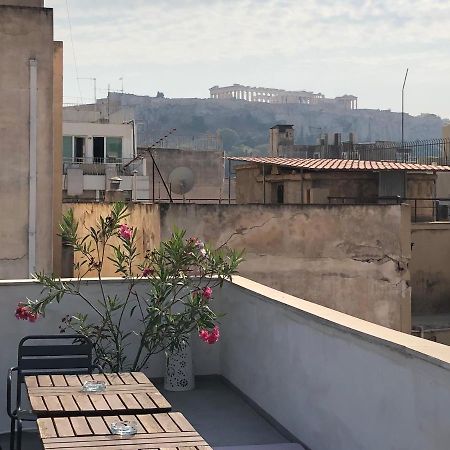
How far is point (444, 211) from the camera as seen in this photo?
101ft

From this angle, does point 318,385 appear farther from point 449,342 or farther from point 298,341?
point 449,342

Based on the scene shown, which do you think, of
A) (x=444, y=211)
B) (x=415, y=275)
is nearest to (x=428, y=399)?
(x=415, y=275)

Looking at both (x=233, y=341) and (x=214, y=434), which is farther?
(x=233, y=341)

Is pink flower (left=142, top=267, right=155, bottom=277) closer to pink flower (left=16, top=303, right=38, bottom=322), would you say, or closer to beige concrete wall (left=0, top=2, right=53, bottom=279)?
pink flower (left=16, top=303, right=38, bottom=322)

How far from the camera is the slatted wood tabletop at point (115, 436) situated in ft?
13.6

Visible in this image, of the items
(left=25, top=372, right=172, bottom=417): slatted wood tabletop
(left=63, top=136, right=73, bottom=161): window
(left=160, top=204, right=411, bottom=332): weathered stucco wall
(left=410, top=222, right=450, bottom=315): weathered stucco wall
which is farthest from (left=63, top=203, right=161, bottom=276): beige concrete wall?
(left=63, top=136, right=73, bottom=161): window

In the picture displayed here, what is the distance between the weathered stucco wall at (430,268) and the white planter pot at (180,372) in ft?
60.5

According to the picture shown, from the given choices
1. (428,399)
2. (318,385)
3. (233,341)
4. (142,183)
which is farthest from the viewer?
(142,183)

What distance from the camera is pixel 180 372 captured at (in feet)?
25.7

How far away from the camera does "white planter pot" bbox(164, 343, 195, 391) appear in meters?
7.79

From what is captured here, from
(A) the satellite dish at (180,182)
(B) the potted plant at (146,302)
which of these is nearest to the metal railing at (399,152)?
(A) the satellite dish at (180,182)

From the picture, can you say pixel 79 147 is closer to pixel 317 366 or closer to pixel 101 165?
pixel 101 165

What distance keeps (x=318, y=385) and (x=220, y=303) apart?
2.29m

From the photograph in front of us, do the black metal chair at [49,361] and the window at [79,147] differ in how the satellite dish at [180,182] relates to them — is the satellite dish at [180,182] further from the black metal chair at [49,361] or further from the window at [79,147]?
the black metal chair at [49,361]
